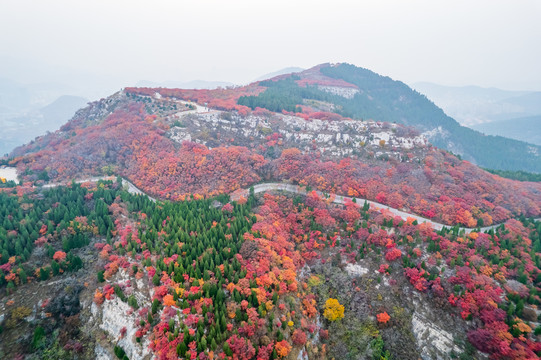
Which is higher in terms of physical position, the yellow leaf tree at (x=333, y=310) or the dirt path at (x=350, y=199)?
the dirt path at (x=350, y=199)

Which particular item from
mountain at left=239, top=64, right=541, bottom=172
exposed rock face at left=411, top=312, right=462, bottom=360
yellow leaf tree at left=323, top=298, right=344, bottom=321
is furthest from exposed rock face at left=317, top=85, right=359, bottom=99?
exposed rock face at left=411, top=312, right=462, bottom=360

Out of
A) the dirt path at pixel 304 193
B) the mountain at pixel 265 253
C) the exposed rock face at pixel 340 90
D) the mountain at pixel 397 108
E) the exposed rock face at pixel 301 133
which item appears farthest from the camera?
the exposed rock face at pixel 340 90

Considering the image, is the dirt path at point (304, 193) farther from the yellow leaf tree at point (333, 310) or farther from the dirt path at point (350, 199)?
the yellow leaf tree at point (333, 310)

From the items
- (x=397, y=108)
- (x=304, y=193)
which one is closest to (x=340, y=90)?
(x=397, y=108)

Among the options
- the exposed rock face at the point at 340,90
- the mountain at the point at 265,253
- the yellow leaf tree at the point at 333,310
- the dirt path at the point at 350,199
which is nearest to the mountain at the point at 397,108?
the exposed rock face at the point at 340,90

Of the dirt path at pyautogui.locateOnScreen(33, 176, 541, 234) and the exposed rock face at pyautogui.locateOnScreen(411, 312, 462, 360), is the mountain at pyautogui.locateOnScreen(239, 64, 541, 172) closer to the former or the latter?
→ the dirt path at pyautogui.locateOnScreen(33, 176, 541, 234)

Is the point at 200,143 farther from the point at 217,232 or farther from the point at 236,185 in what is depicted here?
the point at 217,232

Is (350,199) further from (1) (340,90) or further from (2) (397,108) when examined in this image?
(2) (397,108)

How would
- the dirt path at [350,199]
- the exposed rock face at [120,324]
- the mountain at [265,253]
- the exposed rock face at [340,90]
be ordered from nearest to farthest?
the exposed rock face at [120,324], the mountain at [265,253], the dirt path at [350,199], the exposed rock face at [340,90]
